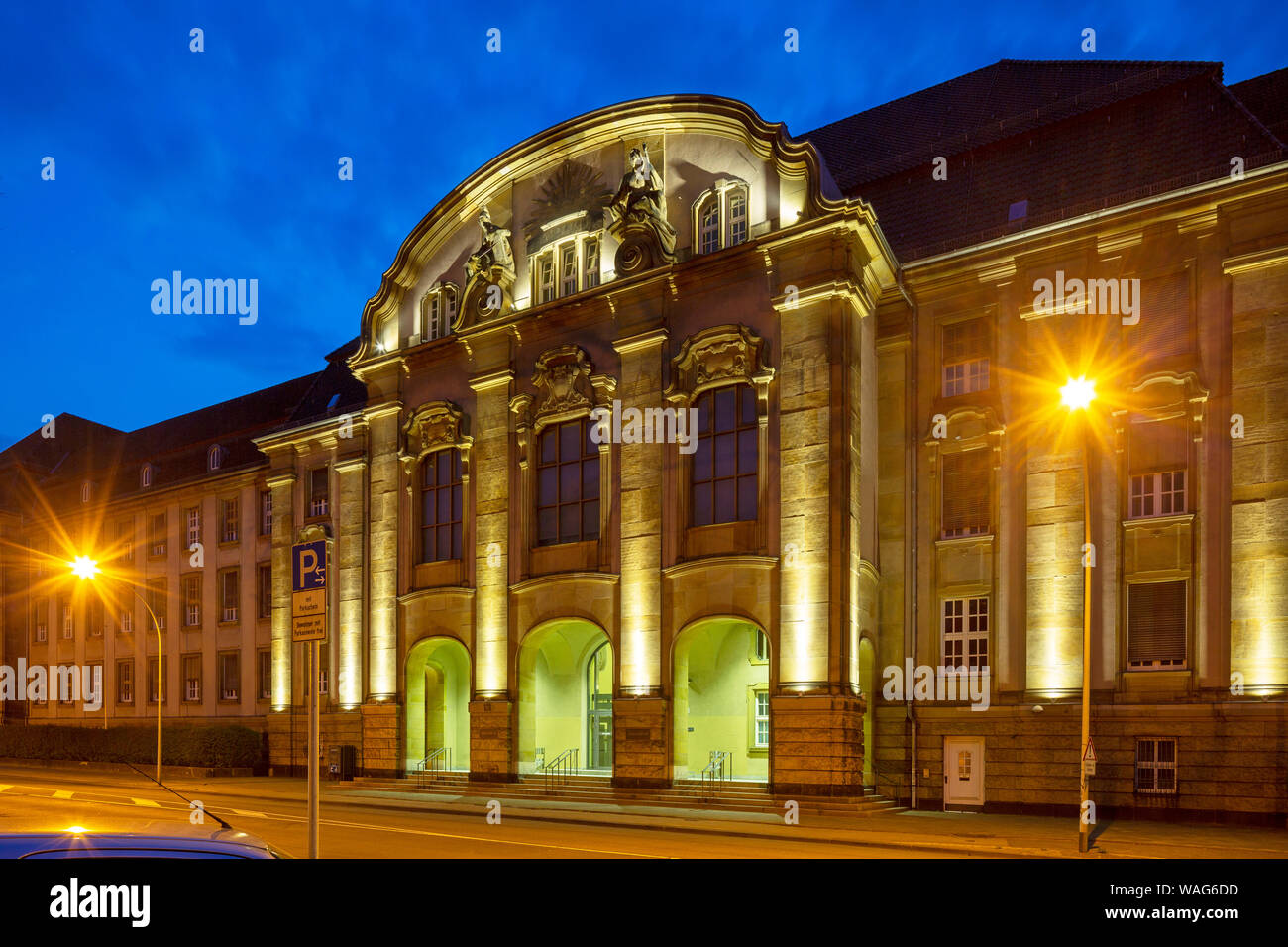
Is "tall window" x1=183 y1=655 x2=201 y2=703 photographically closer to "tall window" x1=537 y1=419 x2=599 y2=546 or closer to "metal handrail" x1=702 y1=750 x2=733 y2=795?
"tall window" x1=537 y1=419 x2=599 y2=546

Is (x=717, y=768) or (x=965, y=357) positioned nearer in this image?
(x=965, y=357)

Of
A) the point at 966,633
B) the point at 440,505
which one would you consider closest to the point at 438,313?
the point at 440,505

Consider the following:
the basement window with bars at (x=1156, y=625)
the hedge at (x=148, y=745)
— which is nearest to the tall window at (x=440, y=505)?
the hedge at (x=148, y=745)

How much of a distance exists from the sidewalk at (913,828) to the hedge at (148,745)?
10.6 meters

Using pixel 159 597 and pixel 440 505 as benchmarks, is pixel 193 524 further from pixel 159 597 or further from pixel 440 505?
pixel 440 505

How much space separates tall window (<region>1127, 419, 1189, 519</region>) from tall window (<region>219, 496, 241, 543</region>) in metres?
39.1

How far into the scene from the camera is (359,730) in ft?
129

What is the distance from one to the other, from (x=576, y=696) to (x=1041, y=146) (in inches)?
889

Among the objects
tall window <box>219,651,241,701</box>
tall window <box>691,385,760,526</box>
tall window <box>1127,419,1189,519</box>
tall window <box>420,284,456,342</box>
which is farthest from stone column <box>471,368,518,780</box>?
tall window <box>219,651,241,701</box>

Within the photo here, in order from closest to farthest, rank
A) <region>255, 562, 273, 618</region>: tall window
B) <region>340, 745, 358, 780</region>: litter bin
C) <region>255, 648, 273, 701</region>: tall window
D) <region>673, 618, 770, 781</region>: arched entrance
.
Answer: <region>673, 618, 770, 781</region>: arched entrance, <region>340, 745, 358, 780</region>: litter bin, <region>255, 648, 273, 701</region>: tall window, <region>255, 562, 273, 618</region>: tall window

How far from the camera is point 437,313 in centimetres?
3881

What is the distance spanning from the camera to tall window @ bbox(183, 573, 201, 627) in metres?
52.1
